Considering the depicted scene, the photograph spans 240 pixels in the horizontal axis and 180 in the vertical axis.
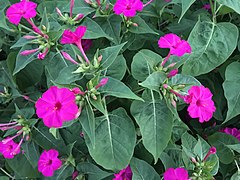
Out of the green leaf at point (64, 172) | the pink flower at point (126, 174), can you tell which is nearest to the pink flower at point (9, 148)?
the green leaf at point (64, 172)

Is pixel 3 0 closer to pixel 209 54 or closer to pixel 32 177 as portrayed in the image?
pixel 32 177

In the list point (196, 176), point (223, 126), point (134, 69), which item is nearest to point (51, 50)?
point (134, 69)

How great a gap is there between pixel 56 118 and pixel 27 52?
415mm

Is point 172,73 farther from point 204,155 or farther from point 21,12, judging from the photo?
point 21,12

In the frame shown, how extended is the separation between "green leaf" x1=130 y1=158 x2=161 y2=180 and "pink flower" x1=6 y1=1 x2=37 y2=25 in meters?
0.76

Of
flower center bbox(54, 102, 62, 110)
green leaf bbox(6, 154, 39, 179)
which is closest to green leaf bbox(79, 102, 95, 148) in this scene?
flower center bbox(54, 102, 62, 110)

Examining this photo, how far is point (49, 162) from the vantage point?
1.65 m

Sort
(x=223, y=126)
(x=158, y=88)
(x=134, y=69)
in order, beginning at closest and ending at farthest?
(x=158, y=88)
(x=134, y=69)
(x=223, y=126)

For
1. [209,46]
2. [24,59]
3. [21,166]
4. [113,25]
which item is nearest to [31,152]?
[21,166]

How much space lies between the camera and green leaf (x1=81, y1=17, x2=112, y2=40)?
65.1 inches

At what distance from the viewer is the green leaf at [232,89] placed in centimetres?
174

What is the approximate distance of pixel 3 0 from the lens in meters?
1.93

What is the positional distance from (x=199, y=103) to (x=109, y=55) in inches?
15.6

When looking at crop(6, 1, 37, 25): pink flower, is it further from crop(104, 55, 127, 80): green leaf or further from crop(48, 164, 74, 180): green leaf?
crop(48, 164, 74, 180): green leaf
